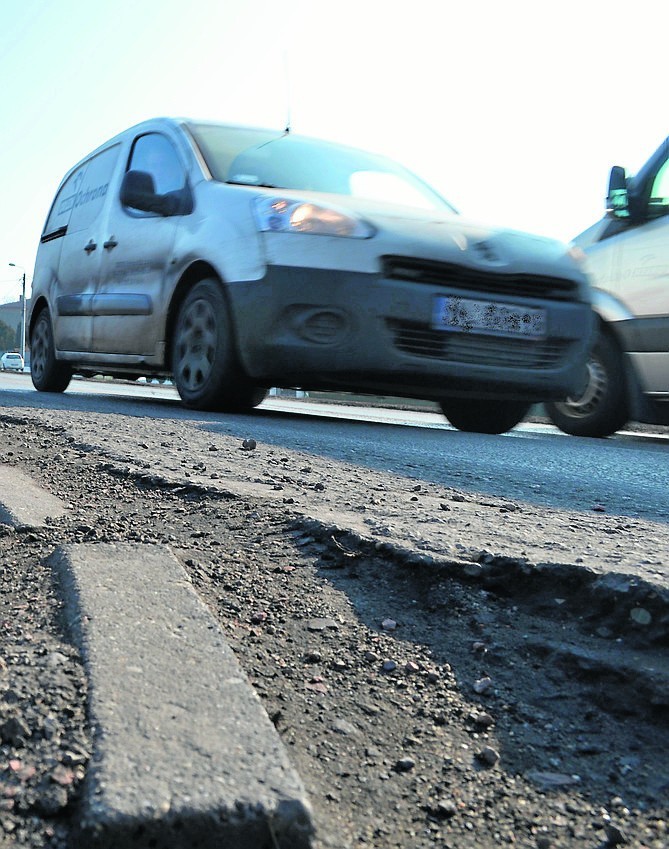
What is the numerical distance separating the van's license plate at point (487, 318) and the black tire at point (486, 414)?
852 millimetres

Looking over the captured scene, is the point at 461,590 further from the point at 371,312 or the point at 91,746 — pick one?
the point at 371,312

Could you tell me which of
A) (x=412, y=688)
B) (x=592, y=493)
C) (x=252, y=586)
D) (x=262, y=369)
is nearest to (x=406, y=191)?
(x=262, y=369)

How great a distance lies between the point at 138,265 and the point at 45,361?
206 cm

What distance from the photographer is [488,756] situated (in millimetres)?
1264

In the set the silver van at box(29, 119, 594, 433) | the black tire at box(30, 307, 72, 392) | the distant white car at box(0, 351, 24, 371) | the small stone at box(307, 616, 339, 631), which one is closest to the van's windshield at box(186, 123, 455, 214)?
the silver van at box(29, 119, 594, 433)

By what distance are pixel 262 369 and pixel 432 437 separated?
3.00 feet

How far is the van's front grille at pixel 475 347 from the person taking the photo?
15.1 ft

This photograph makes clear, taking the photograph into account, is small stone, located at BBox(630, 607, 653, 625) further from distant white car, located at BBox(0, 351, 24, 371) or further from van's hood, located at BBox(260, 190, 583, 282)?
distant white car, located at BBox(0, 351, 24, 371)

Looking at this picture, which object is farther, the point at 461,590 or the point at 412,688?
the point at 461,590

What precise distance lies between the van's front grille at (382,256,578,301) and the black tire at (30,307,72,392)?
11.7 ft

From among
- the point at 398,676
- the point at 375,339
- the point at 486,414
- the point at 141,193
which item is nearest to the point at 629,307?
the point at 486,414

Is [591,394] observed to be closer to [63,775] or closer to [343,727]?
[343,727]

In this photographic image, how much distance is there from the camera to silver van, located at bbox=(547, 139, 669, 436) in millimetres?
5391

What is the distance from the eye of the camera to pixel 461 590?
1763 mm
